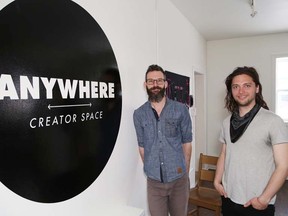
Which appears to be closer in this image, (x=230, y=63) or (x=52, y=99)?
(x=52, y=99)

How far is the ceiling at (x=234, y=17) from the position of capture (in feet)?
10.3

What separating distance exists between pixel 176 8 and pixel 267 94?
113 inches

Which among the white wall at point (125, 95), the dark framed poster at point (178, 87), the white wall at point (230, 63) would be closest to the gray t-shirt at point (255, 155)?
the white wall at point (125, 95)

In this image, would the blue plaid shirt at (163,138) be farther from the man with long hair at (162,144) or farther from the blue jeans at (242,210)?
the blue jeans at (242,210)

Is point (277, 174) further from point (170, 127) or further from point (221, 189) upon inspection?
point (170, 127)

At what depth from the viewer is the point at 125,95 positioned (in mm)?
1999

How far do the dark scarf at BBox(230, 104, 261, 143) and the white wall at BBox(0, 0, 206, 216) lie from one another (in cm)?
90

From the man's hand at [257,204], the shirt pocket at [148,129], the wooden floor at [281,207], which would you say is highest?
the shirt pocket at [148,129]

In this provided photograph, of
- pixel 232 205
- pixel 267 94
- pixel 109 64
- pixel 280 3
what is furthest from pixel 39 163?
pixel 267 94

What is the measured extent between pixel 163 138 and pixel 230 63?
378cm

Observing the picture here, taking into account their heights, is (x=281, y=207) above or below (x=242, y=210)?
below

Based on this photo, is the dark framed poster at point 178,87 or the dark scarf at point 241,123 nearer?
the dark scarf at point 241,123

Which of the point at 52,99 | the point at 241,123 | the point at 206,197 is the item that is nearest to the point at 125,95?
the point at 52,99

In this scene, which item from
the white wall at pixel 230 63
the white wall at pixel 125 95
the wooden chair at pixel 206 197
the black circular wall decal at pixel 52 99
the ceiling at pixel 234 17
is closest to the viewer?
the black circular wall decal at pixel 52 99
